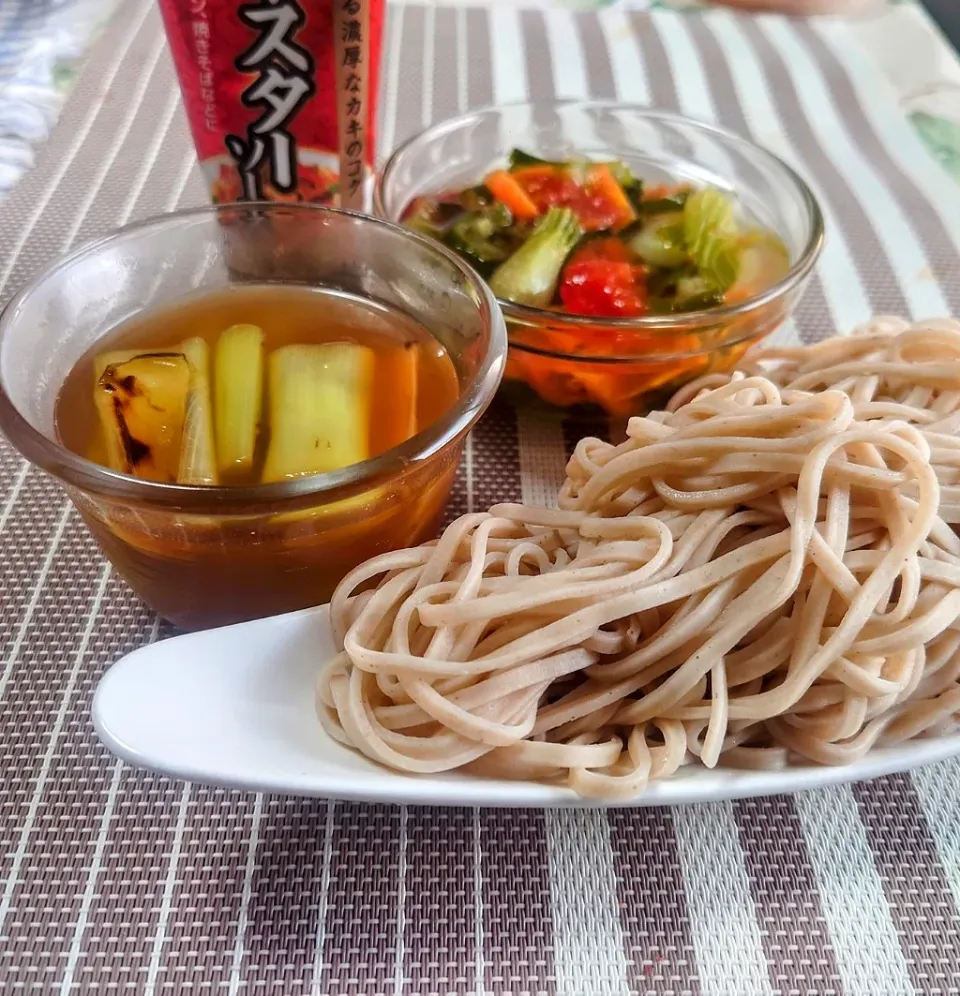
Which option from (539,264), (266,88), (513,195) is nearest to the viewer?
(266,88)

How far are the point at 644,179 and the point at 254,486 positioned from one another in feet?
3.94

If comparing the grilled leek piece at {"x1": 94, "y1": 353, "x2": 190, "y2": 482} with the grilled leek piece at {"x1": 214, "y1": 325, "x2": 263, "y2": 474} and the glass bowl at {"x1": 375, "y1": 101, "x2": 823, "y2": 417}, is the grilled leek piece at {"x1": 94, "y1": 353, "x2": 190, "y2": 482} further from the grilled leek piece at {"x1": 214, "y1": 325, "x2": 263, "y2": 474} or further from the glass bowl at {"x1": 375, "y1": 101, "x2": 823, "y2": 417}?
the glass bowl at {"x1": 375, "y1": 101, "x2": 823, "y2": 417}

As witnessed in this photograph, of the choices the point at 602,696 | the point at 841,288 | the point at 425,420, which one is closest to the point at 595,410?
the point at 425,420

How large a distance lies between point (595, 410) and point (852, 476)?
485 millimetres

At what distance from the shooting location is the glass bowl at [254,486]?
0.88m

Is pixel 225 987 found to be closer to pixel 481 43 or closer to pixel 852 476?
pixel 852 476

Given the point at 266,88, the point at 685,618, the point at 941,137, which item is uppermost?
the point at 266,88

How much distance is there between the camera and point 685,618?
920mm

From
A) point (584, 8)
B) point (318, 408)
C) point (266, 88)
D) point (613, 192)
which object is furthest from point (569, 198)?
point (584, 8)

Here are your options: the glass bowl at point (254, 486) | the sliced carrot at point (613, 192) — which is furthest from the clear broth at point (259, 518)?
the sliced carrot at point (613, 192)

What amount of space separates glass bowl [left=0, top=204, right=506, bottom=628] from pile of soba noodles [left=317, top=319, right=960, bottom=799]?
3.1 inches

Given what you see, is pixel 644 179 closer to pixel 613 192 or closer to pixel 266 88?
pixel 613 192

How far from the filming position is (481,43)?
2482 mm

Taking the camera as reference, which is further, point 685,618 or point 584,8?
point 584,8
